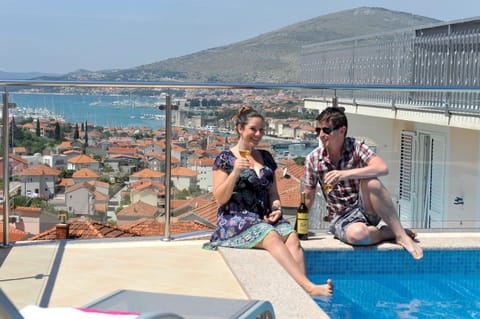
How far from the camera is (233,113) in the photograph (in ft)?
18.2

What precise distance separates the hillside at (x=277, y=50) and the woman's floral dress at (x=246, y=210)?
1287 inches

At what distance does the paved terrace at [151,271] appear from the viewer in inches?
165

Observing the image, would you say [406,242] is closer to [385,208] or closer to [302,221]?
[385,208]

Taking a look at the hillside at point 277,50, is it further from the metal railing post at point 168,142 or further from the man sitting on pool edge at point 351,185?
the man sitting on pool edge at point 351,185

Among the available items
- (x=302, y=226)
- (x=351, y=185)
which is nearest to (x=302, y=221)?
(x=302, y=226)

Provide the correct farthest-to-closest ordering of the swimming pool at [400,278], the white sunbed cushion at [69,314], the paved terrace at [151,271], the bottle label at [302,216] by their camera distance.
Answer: the bottle label at [302,216] → the swimming pool at [400,278] → the paved terrace at [151,271] → the white sunbed cushion at [69,314]

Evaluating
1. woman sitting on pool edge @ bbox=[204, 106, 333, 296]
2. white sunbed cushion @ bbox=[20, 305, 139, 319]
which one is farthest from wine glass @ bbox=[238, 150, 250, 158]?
white sunbed cushion @ bbox=[20, 305, 139, 319]

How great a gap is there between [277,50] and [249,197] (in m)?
52.6

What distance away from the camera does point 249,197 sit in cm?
524

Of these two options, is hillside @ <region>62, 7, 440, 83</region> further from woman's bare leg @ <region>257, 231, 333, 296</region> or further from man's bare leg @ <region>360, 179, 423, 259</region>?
woman's bare leg @ <region>257, 231, 333, 296</region>

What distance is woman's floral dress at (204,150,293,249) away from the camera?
5.17m

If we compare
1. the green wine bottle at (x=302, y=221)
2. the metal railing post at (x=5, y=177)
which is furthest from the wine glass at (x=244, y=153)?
the metal railing post at (x=5, y=177)

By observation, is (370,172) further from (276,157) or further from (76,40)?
(76,40)

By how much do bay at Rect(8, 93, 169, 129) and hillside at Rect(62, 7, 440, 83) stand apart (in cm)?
3230
